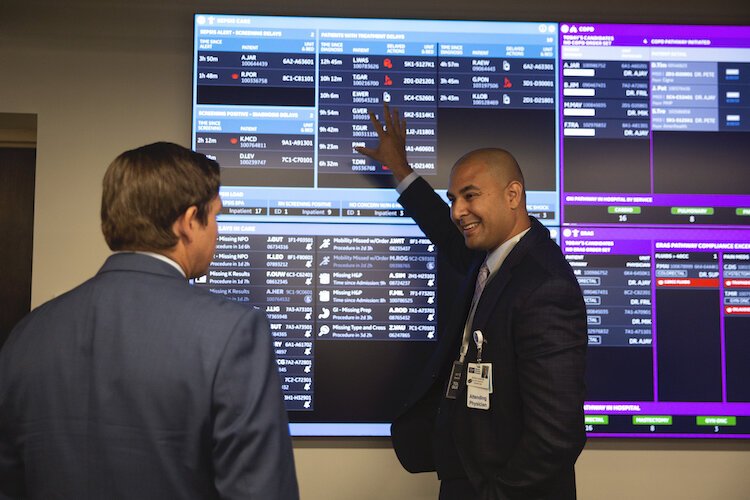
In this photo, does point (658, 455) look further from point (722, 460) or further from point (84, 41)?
point (84, 41)

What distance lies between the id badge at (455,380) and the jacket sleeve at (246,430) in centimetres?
92

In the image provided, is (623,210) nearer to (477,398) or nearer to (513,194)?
(513,194)

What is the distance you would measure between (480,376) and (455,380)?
4.2 inches

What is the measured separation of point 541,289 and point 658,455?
4.32 feet

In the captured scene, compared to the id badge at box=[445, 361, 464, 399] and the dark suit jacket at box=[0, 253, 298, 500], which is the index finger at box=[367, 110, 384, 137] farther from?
the dark suit jacket at box=[0, 253, 298, 500]

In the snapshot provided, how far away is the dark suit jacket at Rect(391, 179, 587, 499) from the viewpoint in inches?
75.0

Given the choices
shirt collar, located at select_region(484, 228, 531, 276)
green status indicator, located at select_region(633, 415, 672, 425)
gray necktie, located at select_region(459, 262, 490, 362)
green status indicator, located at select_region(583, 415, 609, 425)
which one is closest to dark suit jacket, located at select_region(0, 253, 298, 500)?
gray necktie, located at select_region(459, 262, 490, 362)

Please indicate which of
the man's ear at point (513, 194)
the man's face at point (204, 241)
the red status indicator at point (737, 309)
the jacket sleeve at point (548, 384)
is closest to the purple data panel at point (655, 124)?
the red status indicator at point (737, 309)

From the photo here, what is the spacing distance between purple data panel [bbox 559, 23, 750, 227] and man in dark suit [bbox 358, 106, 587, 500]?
706 millimetres

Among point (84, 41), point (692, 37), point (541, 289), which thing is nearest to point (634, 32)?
point (692, 37)

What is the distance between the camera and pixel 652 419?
2.76m

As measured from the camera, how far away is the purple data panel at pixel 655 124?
286cm

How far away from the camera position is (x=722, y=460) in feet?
9.37

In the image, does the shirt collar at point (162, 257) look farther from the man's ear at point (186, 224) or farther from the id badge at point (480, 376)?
the id badge at point (480, 376)
